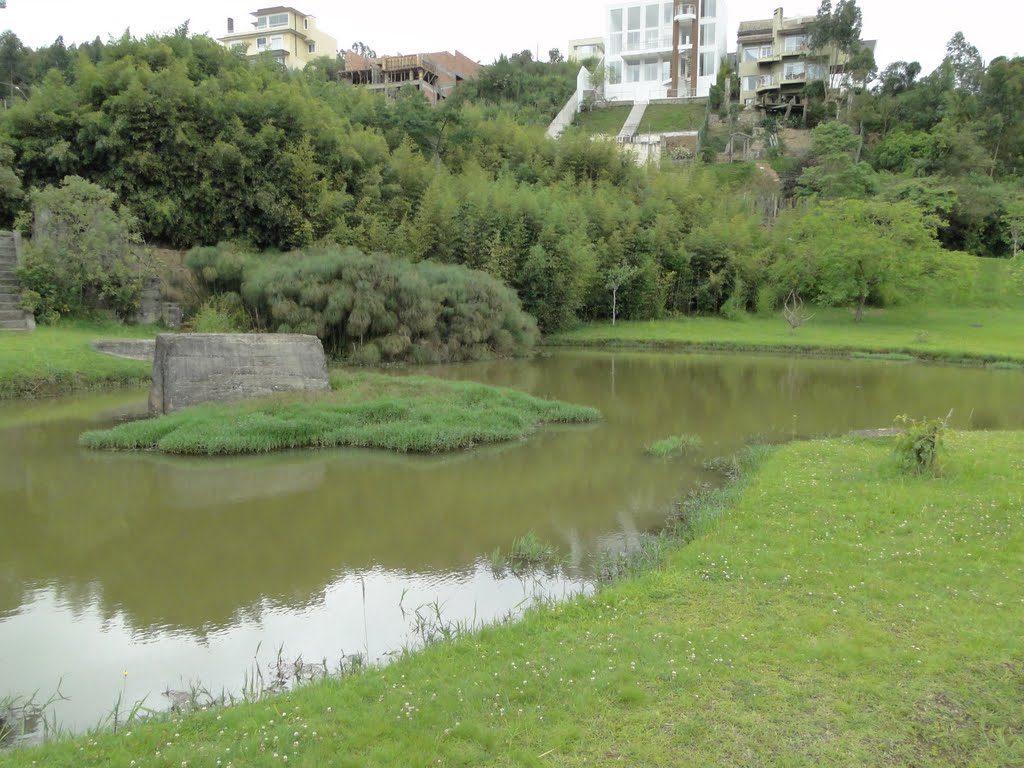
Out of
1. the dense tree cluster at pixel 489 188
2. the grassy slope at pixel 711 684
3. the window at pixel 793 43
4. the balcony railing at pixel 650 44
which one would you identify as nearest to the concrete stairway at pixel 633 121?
the balcony railing at pixel 650 44

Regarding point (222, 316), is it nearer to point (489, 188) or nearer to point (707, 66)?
point (489, 188)

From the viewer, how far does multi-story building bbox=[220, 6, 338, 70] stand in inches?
2293

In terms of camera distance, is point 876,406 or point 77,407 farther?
point 876,406

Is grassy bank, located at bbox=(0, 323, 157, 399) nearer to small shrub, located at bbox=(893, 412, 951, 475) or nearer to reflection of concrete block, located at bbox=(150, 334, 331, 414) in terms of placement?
reflection of concrete block, located at bbox=(150, 334, 331, 414)

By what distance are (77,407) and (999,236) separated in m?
42.4

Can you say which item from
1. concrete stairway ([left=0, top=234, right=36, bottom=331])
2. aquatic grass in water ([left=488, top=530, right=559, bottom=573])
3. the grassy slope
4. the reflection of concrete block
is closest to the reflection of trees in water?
aquatic grass in water ([left=488, top=530, right=559, bottom=573])

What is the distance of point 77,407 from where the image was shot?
14.0m

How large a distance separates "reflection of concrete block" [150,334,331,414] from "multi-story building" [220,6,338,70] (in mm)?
51245

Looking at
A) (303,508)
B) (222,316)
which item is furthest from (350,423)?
(222,316)

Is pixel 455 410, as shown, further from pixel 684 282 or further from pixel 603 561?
pixel 684 282

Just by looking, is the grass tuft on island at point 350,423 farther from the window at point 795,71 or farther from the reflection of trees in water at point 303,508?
the window at point 795,71

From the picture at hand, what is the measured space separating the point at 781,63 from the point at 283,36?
37779 mm

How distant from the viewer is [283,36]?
58250 millimetres

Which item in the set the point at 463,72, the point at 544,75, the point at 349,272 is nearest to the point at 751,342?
the point at 349,272
